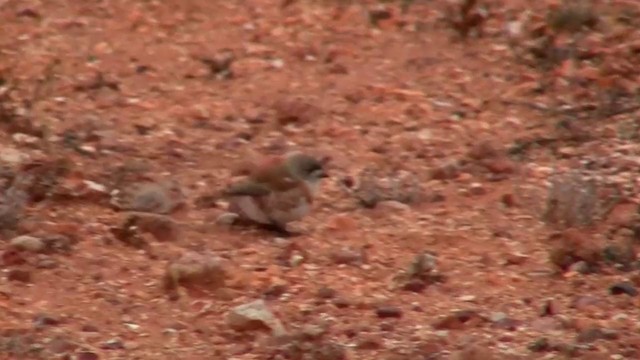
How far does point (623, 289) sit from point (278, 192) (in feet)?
4.13

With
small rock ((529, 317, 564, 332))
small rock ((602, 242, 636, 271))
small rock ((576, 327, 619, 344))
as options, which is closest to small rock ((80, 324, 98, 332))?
small rock ((529, 317, 564, 332))

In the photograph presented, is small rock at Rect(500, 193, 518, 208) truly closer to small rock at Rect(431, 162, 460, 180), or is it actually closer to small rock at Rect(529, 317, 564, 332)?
small rock at Rect(431, 162, 460, 180)

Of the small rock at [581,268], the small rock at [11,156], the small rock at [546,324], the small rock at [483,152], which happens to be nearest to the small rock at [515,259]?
the small rock at [581,268]

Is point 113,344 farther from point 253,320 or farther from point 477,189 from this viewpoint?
point 477,189

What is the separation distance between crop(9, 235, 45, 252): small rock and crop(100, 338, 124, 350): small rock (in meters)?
0.65

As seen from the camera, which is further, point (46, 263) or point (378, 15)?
point (378, 15)

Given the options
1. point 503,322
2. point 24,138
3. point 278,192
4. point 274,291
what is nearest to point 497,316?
point 503,322

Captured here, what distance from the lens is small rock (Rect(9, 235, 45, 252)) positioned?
518 cm

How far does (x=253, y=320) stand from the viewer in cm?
471

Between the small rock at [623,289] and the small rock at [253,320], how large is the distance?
1.06 m

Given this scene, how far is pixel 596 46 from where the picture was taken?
6996 mm

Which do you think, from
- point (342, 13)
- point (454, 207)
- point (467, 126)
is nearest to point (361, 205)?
point (454, 207)

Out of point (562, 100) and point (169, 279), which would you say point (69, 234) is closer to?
point (169, 279)

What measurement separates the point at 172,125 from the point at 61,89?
597mm
